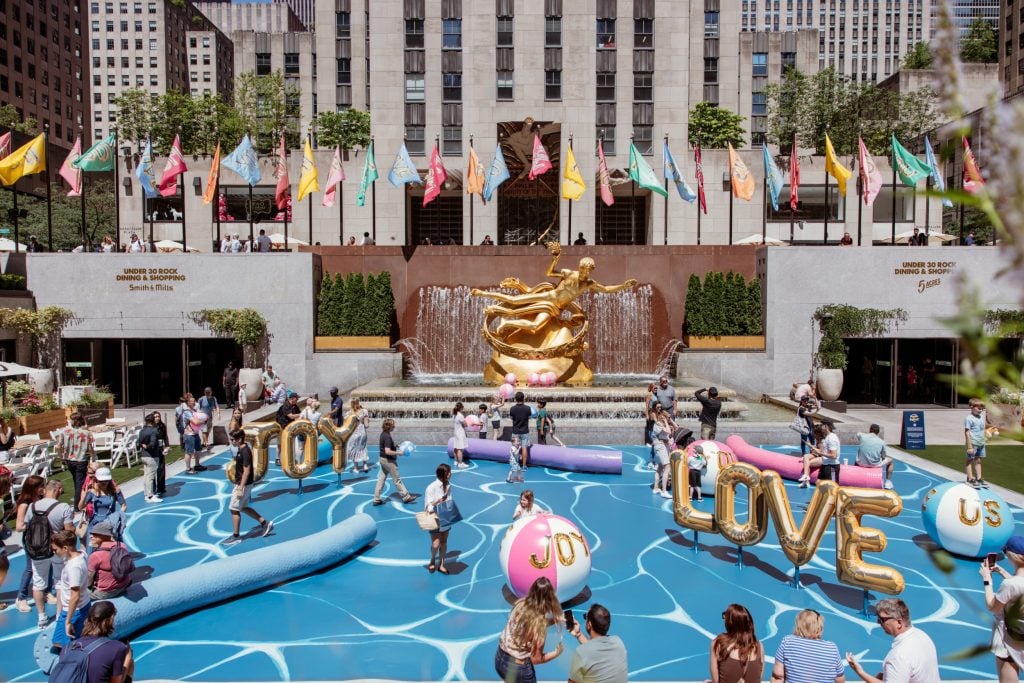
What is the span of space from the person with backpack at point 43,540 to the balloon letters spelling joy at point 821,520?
27.7 feet

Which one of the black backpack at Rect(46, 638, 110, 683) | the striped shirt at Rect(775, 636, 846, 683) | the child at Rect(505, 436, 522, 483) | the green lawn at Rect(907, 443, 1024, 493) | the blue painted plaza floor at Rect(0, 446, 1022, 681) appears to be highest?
the black backpack at Rect(46, 638, 110, 683)

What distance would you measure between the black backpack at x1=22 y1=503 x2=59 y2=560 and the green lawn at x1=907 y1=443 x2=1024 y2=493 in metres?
16.4

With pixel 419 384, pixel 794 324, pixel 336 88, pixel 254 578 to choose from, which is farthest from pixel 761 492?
pixel 336 88

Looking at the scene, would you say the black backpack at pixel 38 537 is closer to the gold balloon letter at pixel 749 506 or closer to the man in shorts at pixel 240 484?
the man in shorts at pixel 240 484

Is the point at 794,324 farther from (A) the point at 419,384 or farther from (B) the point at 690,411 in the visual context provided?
(A) the point at 419,384

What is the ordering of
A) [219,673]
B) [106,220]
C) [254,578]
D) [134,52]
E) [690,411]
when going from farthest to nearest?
[134,52]
[106,220]
[690,411]
[254,578]
[219,673]

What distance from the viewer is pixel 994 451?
60.2 feet

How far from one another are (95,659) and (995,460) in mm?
18536

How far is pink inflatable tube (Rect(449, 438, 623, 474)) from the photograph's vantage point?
16.5 meters

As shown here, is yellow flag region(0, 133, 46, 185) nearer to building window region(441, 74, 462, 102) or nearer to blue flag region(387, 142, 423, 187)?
blue flag region(387, 142, 423, 187)

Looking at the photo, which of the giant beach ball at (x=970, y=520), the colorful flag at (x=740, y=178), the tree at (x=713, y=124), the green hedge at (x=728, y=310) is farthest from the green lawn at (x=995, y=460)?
the tree at (x=713, y=124)

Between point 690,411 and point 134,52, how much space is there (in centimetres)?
11169

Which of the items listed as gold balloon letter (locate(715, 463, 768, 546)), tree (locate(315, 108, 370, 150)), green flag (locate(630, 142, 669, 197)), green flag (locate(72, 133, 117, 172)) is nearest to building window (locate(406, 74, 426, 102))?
tree (locate(315, 108, 370, 150))

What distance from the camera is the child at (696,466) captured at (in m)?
13.6
